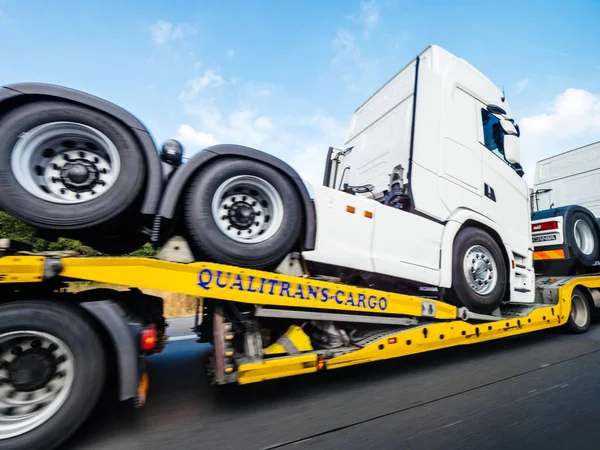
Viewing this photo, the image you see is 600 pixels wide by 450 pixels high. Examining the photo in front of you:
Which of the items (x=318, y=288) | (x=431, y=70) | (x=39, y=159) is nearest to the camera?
(x=39, y=159)

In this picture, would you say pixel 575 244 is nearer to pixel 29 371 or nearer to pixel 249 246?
pixel 249 246

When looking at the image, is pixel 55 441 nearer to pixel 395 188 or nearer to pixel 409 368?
pixel 409 368

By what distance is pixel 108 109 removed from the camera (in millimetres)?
2197

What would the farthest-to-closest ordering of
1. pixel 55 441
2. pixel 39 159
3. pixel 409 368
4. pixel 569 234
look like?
pixel 569 234 → pixel 409 368 → pixel 39 159 → pixel 55 441

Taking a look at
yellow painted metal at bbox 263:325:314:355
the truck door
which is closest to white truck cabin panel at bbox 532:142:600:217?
the truck door

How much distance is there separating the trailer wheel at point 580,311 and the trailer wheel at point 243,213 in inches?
195

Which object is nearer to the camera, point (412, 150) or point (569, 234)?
point (412, 150)

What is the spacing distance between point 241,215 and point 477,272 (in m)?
2.78

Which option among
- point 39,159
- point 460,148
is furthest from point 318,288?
point 460,148

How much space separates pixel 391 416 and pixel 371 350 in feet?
1.82

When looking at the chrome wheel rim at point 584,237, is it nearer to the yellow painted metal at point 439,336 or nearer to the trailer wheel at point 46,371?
the yellow painted metal at point 439,336

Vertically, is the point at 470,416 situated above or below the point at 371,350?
below

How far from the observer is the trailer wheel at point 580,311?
16.6ft

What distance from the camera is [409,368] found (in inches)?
137
